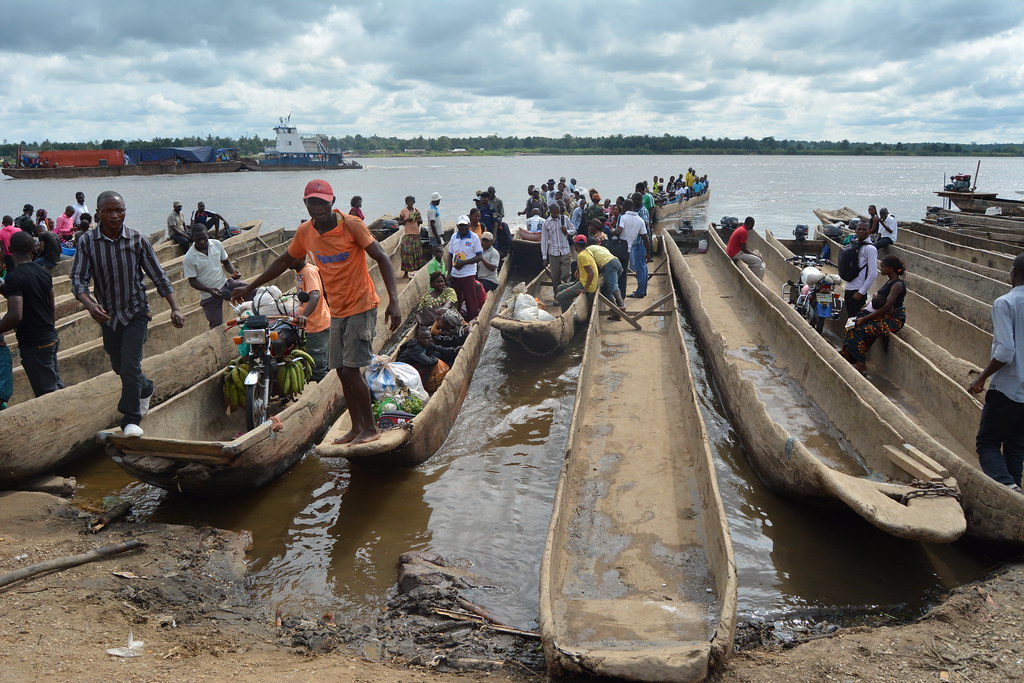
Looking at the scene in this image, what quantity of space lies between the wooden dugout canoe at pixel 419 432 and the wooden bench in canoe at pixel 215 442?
0.34m

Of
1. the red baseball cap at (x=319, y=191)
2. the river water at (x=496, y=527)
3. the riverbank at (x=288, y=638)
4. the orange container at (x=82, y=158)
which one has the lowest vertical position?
the river water at (x=496, y=527)

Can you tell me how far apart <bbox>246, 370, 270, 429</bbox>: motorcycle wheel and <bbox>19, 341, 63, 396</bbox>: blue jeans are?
1.66m

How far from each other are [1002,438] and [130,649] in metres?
4.98

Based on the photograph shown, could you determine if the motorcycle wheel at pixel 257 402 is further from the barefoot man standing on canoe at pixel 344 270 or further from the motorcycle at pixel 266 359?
the barefoot man standing on canoe at pixel 344 270

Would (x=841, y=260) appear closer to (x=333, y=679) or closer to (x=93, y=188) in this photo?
(x=333, y=679)

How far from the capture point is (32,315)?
5.00 m

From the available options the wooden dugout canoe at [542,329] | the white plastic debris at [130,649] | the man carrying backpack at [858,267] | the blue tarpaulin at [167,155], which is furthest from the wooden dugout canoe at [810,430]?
the blue tarpaulin at [167,155]

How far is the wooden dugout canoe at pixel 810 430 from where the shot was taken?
142 inches

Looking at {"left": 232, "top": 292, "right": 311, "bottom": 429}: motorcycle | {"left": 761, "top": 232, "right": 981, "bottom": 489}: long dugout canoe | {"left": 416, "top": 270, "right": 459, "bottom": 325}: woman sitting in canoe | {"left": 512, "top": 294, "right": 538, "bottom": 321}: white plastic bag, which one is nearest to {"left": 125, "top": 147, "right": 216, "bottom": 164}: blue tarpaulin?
{"left": 512, "top": 294, "right": 538, "bottom": 321}: white plastic bag

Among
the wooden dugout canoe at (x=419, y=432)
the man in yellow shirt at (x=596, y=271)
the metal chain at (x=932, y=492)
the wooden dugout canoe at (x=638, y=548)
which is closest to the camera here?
the wooden dugout canoe at (x=638, y=548)

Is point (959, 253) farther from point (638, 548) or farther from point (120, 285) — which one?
point (120, 285)

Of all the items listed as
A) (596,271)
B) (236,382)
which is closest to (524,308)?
(596,271)

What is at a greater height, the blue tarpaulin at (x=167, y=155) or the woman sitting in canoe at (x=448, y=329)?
the blue tarpaulin at (x=167, y=155)

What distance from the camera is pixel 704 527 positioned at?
4.01m
